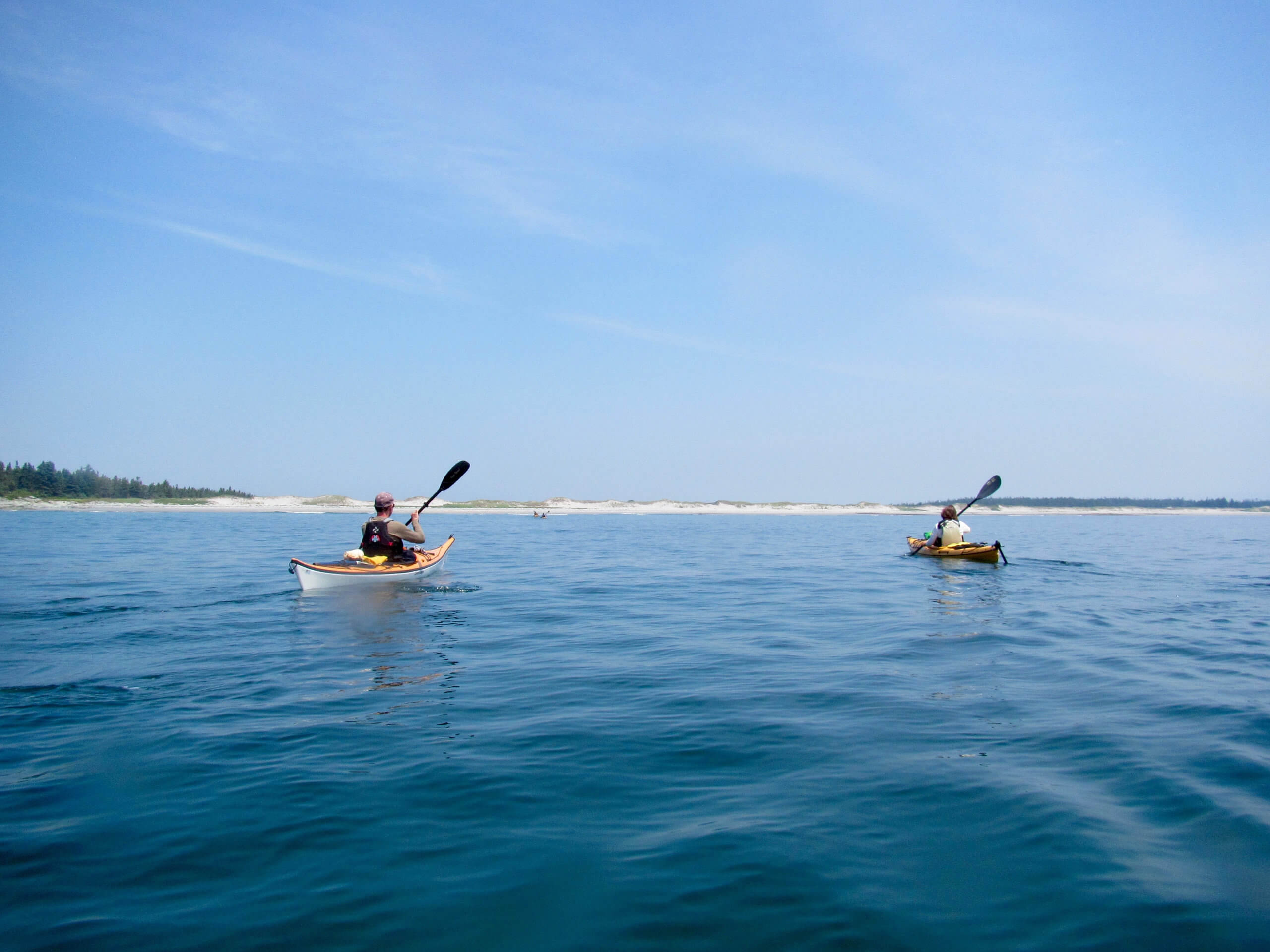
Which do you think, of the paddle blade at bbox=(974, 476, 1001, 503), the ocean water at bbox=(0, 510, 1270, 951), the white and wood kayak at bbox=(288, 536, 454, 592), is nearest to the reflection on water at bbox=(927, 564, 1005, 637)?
the ocean water at bbox=(0, 510, 1270, 951)

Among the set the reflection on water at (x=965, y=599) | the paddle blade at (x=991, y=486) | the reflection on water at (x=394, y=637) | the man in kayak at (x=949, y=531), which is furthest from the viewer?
the paddle blade at (x=991, y=486)

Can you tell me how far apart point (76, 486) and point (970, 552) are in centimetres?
8827

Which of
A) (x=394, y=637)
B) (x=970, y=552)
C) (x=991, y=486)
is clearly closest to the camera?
(x=394, y=637)

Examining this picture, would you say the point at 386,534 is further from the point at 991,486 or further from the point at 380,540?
the point at 991,486

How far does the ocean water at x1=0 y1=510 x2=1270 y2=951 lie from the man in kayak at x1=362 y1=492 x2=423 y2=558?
2442 millimetres

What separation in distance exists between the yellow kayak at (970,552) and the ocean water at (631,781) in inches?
341

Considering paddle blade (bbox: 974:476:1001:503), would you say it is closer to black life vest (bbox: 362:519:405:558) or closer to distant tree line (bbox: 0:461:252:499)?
black life vest (bbox: 362:519:405:558)

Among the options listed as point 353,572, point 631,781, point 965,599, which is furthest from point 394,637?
point 965,599

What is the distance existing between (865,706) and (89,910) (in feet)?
19.6

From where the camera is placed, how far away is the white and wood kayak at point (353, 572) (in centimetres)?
1418

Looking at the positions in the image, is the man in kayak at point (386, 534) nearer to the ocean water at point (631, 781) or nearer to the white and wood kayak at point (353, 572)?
the white and wood kayak at point (353, 572)

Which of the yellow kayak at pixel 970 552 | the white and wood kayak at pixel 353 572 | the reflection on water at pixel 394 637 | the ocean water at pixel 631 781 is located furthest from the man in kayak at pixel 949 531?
the white and wood kayak at pixel 353 572

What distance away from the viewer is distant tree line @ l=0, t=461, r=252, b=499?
240 ft

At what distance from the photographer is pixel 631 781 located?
5301mm
